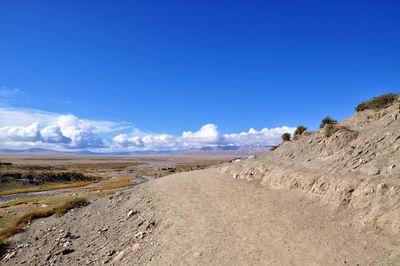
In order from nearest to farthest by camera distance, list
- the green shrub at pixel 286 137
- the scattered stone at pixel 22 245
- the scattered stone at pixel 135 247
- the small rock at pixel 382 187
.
Result: the small rock at pixel 382 187
the scattered stone at pixel 135 247
the scattered stone at pixel 22 245
the green shrub at pixel 286 137

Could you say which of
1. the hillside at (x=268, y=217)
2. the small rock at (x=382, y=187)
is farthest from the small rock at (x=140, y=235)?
the small rock at (x=382, y=187)

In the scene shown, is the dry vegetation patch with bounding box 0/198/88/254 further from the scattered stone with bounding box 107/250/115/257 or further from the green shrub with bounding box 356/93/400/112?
the green shrub with bounding box 356/93/400/112

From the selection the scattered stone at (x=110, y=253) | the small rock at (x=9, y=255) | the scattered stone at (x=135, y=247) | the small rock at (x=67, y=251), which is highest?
the scattered stone at (x=135, y=247)

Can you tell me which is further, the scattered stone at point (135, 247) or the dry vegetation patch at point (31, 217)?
the dry vegetation patch at point (31, 217)

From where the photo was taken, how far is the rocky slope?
50.3ft

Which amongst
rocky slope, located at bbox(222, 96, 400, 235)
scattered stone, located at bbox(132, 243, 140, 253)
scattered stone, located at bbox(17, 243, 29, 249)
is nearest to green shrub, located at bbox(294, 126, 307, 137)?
rocky slope, located at bbox(222, 96, 400, 235)

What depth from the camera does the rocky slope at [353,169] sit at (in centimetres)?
1533

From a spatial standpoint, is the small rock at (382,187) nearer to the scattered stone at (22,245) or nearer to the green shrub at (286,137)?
the green shrub at (286,137)

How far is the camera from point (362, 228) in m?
15.0

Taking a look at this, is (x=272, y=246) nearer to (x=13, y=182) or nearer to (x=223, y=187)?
(x=223, y=187)

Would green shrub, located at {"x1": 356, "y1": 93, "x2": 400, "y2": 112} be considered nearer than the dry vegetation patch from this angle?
Yes

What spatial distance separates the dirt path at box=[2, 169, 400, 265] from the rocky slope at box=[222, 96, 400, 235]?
879mm

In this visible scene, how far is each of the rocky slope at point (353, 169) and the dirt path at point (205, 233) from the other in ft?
2.88

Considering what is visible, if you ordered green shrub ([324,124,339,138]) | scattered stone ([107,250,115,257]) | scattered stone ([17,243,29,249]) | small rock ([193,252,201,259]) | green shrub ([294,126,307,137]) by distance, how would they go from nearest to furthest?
small rock ([193,252,201,259])
scattered stone ([107,250,115,257])
scattered stone ([17,243,29,249])
green shrub ([324,124,339,138])
green shrub ([294,126,307,137])
